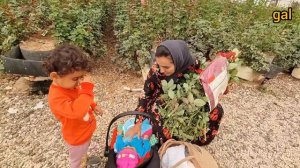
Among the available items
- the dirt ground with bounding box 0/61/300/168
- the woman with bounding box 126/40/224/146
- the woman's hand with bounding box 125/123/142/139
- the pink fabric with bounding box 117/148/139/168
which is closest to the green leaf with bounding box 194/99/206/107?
the woman with bounding box 126/40/224/146

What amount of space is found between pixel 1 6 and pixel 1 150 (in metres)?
2.03

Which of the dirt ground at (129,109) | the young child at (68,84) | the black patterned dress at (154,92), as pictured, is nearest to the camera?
the young child at (68,84)

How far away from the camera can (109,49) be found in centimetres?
457

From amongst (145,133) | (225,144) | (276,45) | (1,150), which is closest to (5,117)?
(1,150)

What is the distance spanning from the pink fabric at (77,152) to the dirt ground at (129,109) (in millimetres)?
502

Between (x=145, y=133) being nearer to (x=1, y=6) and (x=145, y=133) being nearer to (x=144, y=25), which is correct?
(x=144, y=25)

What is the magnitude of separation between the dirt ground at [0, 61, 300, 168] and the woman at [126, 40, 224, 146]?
1.99 ft

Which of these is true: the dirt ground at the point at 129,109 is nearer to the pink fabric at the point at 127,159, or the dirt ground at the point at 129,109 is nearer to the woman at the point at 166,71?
the woman at the point at 166,71

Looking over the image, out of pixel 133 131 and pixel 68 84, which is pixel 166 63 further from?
pixel 68 84

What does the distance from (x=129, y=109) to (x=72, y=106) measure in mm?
1675

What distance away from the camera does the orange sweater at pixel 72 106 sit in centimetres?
176

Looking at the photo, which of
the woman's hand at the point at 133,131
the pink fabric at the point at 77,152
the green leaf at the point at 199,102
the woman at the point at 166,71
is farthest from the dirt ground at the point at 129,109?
the green leaf at the point at 199,102

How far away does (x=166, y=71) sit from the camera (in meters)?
2.38

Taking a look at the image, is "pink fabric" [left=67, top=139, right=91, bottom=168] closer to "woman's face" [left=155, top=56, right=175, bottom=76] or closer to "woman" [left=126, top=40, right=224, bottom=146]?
"woman" [left=126, top=40, right=224, bottom=146]
